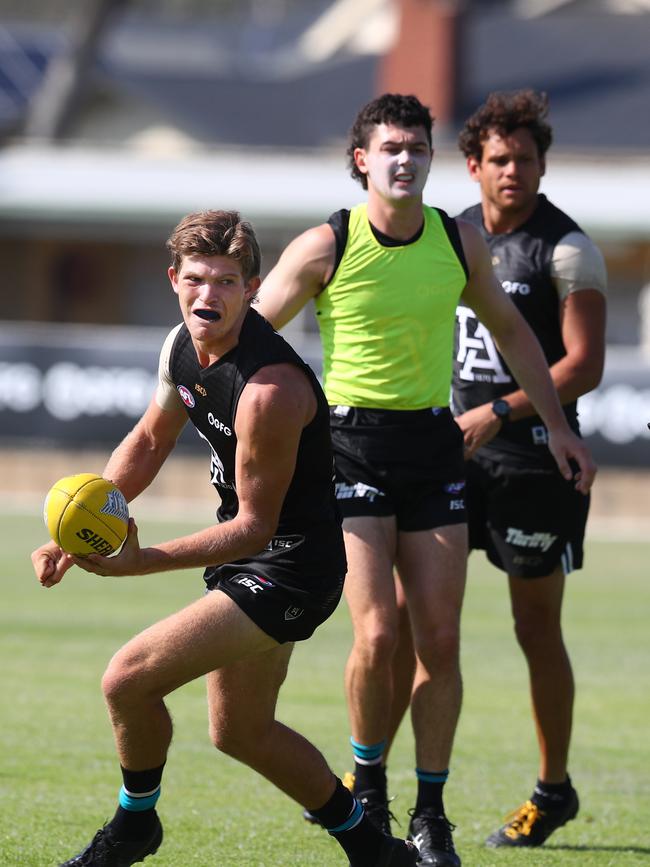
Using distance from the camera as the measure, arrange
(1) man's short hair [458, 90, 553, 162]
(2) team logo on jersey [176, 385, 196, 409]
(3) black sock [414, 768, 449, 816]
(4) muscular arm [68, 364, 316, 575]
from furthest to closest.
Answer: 1. (1) man's short hair [458, 90, 553, 162]
2. (3) black sock [414, 768, 449, 816]
3. (2) team logo on jersey [176, 385, 196, 409]
4. (4) muscular arm [68, 364, 316, 575]

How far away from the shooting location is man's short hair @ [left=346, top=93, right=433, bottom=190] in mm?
6523

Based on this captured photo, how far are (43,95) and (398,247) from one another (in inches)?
1185

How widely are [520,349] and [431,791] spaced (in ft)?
5.70

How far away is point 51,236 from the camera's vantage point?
3359cm

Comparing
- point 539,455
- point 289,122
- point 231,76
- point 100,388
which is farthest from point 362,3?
point 539,455

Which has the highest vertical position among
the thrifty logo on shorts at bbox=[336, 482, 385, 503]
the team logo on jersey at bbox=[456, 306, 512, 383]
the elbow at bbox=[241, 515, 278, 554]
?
the team logo on jersey at bbox=[456, 306, 512, 383]

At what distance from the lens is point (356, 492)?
6.55 metres

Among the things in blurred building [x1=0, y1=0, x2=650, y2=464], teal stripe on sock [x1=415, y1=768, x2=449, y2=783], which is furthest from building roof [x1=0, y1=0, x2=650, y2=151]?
teal stripe on sock [x1=415, y1=768, x2=449, y2=783]

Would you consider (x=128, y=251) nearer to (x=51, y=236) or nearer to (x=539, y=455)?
(x=51, y=236)

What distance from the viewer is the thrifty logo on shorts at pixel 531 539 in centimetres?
716

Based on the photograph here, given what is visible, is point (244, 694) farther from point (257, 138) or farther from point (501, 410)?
point (257, 138)

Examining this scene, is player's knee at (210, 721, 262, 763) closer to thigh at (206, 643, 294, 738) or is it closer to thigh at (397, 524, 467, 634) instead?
thigh at (206, 643, 294, 738)

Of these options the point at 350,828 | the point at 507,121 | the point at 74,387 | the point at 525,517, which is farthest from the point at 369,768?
the point at 74,387

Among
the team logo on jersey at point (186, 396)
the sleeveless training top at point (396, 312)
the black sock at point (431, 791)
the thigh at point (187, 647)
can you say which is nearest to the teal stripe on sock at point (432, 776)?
the black sock at point (431, 791)
